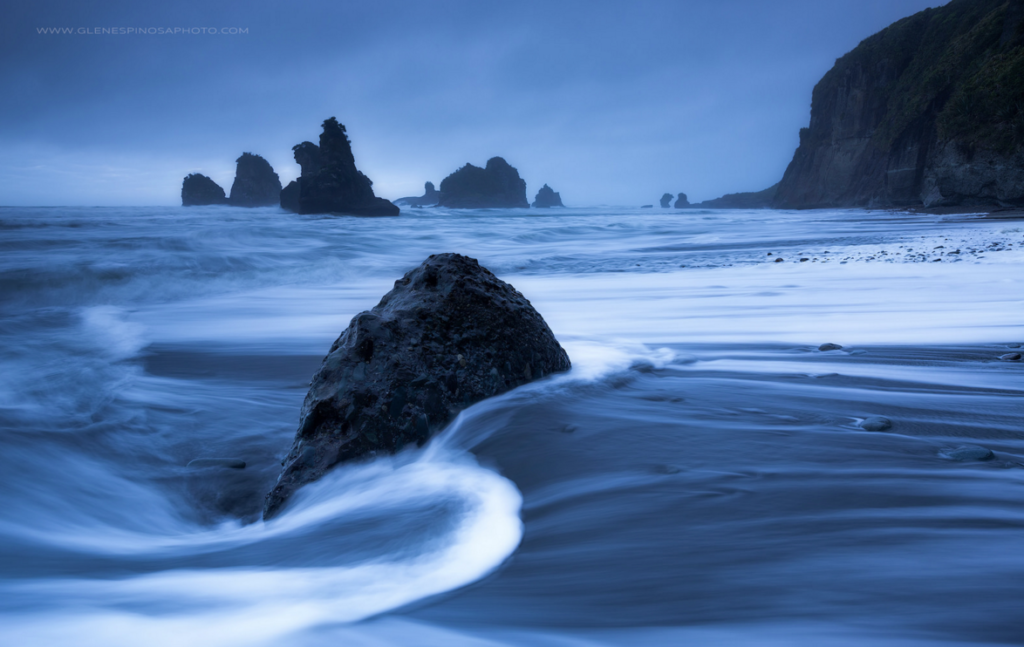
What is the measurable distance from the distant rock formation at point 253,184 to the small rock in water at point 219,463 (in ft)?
269

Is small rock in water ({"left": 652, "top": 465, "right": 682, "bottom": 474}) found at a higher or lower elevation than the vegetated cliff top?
lower

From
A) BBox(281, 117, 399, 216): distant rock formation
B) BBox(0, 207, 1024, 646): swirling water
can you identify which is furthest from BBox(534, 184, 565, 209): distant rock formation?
BBox(0, 207, 1024, 646): swirling water

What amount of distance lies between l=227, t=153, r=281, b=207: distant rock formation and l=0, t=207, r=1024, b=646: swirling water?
8075 centimetres

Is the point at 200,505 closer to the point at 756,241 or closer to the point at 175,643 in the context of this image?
the point at 175,643

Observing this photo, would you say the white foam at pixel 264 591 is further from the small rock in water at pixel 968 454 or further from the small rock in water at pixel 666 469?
the small rock in water at pixel 968 454

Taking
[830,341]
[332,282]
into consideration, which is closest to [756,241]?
[332,282]

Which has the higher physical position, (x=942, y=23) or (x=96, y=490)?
(x=942, y=23)

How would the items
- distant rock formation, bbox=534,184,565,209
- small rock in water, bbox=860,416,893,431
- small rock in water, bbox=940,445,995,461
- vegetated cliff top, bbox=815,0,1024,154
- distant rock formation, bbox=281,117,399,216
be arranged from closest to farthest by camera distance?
small rock in water, bbox=940,445,995,461, small rock in water, bbox=860,416,893,431, vegetated cliff top, bbox=815,0,1024,154, distant rock formation, bbox=281,117,399,216, distant rock formation, bbox=534,184,565,209

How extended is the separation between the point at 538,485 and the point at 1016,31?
3762 cm

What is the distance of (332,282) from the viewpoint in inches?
367

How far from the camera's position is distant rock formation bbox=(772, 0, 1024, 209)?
82.2 ft

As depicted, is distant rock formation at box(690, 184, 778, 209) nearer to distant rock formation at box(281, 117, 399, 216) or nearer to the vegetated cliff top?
the vegetated cliff top

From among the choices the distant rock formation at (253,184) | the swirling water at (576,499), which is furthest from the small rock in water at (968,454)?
Answer: the distant rock formation at (253,184)

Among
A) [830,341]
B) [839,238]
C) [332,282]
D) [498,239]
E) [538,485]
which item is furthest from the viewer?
[498,239]
